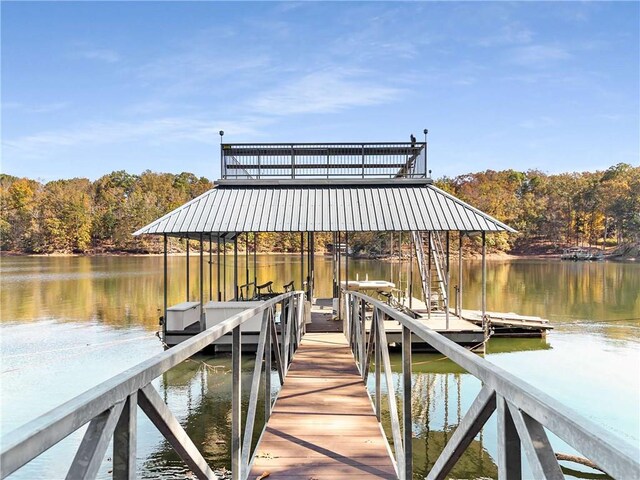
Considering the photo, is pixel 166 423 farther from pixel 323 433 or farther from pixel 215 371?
pixel 215 371

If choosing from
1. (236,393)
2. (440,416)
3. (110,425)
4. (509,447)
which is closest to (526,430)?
(509,447)

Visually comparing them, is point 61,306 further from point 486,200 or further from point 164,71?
point 486,200

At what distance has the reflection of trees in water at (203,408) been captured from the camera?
6281mm

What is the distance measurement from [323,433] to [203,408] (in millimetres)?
4758

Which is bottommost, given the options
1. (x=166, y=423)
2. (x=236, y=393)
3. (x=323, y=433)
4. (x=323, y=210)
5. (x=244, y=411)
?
(x=244, y=411)

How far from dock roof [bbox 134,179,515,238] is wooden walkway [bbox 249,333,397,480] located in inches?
228

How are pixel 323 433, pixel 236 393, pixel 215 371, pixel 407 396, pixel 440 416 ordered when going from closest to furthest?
pixel 407 396, pixel 236 393, pixel 323 433, pixel 440 416, pixel 215 371

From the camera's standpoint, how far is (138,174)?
94.9m

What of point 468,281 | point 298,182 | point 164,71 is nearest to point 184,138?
point 164,71

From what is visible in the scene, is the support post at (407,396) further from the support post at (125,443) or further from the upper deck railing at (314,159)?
the upper deck railing at (314,159)

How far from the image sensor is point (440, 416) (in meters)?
7.98

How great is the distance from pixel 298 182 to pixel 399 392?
6447 mm

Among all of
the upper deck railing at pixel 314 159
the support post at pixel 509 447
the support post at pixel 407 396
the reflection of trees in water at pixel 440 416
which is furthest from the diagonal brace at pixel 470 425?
the upper deck railing at pixel 314 159

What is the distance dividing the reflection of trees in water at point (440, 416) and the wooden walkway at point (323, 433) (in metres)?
1.57
